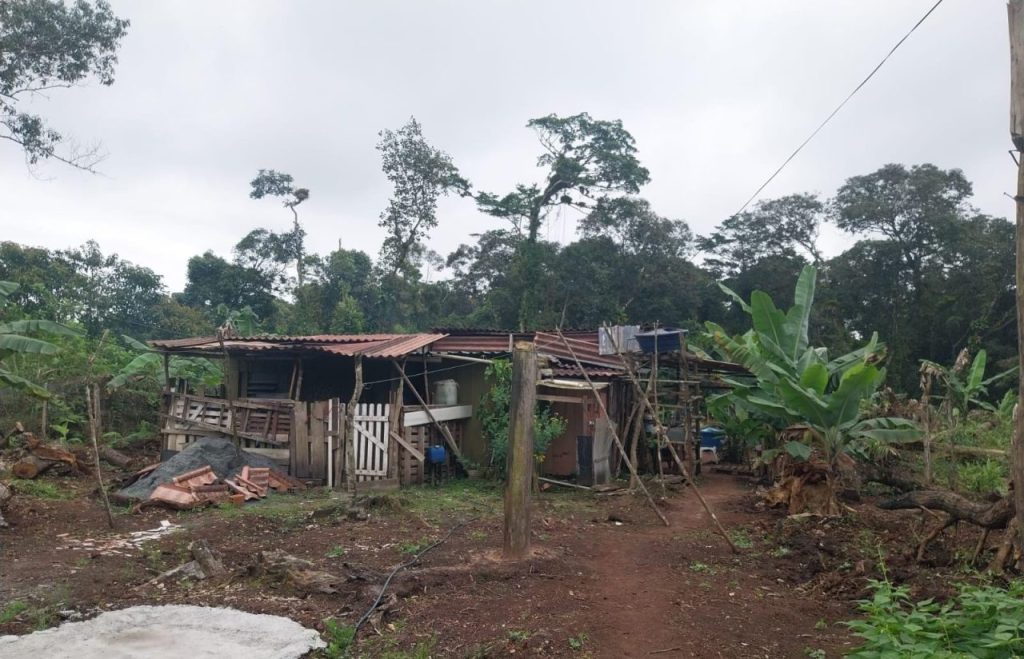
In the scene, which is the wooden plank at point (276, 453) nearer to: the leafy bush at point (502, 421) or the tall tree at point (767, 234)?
the leafy bush at point (502, 421)

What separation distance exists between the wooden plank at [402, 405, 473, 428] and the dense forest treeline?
1324cm

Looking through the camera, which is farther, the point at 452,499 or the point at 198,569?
the point at 452,499

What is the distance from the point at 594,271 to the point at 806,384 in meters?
18.4

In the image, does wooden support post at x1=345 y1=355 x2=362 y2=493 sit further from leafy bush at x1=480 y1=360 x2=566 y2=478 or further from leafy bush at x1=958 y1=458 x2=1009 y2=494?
leafy bush at x1=958 y1=458 x2=1009 y2=494

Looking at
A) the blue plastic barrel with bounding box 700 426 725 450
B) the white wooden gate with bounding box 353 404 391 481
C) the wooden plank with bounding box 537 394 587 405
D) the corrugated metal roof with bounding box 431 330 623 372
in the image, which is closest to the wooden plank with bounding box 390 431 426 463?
the white wooden gate with bounding box 353 404 391 481

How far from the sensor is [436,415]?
13.1 m

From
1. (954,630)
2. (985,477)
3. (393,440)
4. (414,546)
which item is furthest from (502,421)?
(954,630)

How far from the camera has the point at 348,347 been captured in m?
12.7

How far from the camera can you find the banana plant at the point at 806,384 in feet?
29.8

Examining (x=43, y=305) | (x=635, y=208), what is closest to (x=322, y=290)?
(x=43, y=305)

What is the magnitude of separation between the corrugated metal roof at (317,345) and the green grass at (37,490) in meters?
3.13

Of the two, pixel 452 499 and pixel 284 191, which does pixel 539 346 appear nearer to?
pixel 452 499

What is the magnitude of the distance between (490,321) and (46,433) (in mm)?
16332

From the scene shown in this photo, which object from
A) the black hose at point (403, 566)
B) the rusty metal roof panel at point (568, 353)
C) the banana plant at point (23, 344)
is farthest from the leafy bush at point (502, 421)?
the banana plant at point (23, 344)
